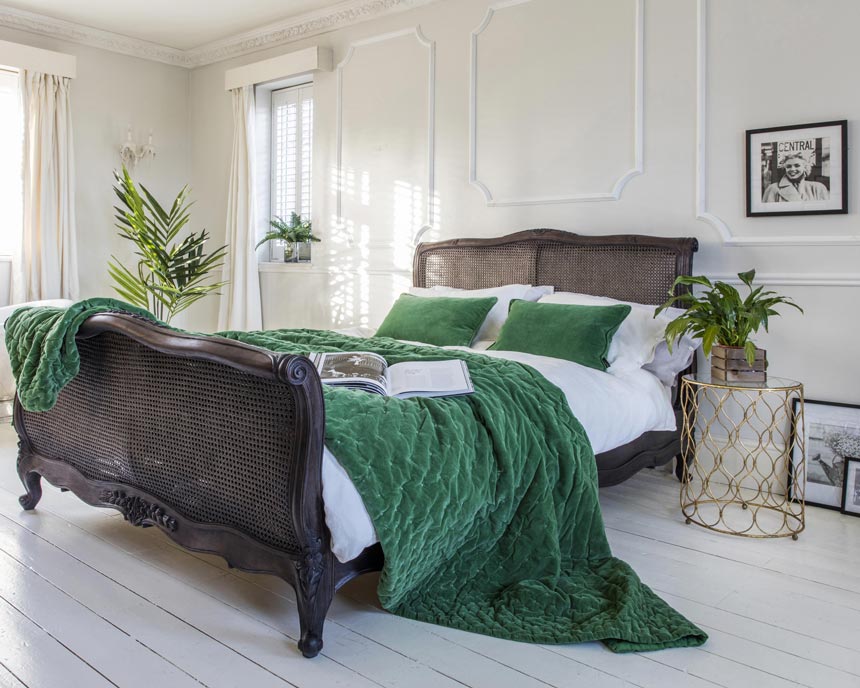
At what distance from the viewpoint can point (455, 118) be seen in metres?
4.50

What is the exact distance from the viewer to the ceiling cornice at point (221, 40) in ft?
16.1

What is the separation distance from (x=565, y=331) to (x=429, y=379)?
101cm

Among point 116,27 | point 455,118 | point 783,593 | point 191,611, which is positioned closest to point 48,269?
point 116,27

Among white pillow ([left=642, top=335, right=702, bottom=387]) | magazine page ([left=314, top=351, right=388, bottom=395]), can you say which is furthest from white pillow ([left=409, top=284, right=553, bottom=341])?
magazine page ([left=314, top=351, right=388, bottom=395])

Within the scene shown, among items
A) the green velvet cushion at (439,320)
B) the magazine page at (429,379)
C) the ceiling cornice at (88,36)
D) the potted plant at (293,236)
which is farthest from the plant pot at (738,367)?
the ceiling cornice at (88,36)

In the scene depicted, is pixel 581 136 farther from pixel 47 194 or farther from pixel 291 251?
pixel 47 194

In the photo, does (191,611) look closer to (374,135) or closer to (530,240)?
(530,240)

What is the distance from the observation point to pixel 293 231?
5.45m

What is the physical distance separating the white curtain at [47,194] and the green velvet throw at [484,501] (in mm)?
2894

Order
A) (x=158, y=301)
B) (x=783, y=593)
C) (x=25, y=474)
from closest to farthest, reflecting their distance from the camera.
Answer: (x=783, y=593) → (x=25, y=474) → (x=158, y=301)

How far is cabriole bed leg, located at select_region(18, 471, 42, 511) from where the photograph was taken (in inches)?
117

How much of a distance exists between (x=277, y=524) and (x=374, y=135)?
350 centimetres

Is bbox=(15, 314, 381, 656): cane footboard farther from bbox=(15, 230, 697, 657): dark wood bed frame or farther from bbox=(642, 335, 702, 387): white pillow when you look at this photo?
bbox=(642, 335, 702, 387): white pillow

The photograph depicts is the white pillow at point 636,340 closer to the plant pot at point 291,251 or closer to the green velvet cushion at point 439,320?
the green velvet cushion at point 439,320
